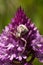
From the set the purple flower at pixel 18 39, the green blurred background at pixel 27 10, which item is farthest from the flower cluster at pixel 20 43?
the green blurred background at pixel 27 10

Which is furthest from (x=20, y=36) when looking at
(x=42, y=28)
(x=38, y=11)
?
(x=38, y=11)

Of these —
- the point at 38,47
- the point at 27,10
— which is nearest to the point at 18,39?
the point at 38,47

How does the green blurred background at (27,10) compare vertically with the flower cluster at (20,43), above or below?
above

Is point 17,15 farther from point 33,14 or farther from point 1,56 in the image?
point 33,14

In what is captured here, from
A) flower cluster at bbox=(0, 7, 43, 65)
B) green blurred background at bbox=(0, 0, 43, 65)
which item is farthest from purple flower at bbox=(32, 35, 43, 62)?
green blurred background at bbox=(0, 0, 43, 65)

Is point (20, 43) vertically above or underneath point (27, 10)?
underneath

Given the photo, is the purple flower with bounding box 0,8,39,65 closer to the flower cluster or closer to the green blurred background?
the flower cluster

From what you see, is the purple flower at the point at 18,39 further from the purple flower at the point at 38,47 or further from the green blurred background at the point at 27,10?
the green blurred background at the point at 27,10

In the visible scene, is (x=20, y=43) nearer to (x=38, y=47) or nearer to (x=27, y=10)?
(x=38, y=47)
